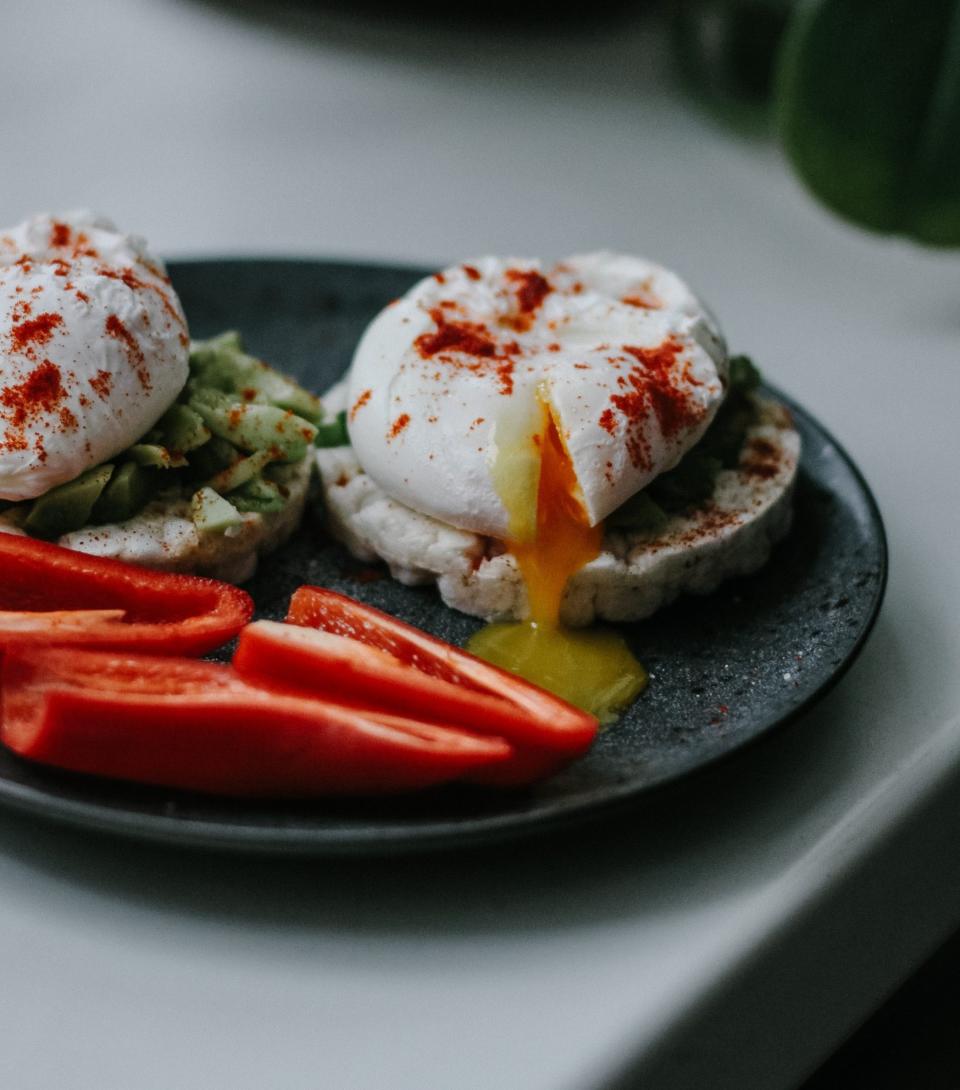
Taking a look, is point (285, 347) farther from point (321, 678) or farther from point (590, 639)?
point (321, 678)

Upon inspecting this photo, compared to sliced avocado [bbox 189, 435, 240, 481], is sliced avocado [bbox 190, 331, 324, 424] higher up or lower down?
higher up

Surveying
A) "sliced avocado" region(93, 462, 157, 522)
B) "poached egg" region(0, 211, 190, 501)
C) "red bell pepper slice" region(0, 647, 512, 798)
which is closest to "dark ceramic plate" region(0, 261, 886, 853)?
"red bell pepper slice" region(0, 647, 512, 798)

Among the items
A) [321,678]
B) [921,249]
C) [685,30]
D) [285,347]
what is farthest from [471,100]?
[321,678]

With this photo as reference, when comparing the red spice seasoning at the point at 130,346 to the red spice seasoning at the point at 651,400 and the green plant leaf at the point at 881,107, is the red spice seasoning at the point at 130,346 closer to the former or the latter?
the red spice seasoning at the point at 651,400

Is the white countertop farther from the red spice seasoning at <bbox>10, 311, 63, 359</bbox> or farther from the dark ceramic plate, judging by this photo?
the red spice seasoning at <bbox>10, 311, 63, 359</bbox>

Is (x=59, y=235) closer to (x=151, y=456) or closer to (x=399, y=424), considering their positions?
(x=151, y=456)

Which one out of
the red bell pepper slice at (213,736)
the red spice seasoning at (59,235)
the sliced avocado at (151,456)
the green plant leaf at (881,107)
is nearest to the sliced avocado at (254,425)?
the sliced avocado at (151,456)
